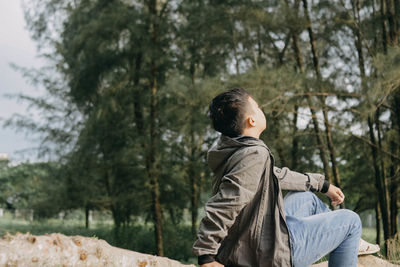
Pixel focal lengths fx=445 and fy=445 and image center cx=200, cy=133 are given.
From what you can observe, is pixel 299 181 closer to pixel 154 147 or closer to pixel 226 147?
pixel 226 147

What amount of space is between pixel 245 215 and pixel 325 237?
363 millimetres

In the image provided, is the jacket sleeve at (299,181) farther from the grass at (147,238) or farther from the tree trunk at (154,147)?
the grass at (147,238)

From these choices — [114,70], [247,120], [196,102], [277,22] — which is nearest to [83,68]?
[114,70]

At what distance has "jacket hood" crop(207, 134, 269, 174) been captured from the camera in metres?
1.94

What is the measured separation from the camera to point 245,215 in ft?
6.29

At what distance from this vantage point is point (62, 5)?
11273mm

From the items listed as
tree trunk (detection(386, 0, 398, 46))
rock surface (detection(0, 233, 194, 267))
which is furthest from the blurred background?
rock surface (detection(0, 233, 194, 267))

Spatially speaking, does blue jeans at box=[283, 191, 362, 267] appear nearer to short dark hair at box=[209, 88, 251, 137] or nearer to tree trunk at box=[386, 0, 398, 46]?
short dark hair at box=[209, 88, 251, 137]

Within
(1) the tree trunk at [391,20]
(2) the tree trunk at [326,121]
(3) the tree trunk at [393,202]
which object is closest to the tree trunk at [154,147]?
(2) the tree trunk at [326,121]

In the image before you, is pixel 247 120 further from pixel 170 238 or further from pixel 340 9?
pixel 170 238

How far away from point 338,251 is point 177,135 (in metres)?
8.69

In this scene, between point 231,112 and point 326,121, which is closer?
point 231,112

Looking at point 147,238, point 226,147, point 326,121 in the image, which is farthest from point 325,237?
point 147,238

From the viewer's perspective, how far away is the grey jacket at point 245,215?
1810 millimetres
